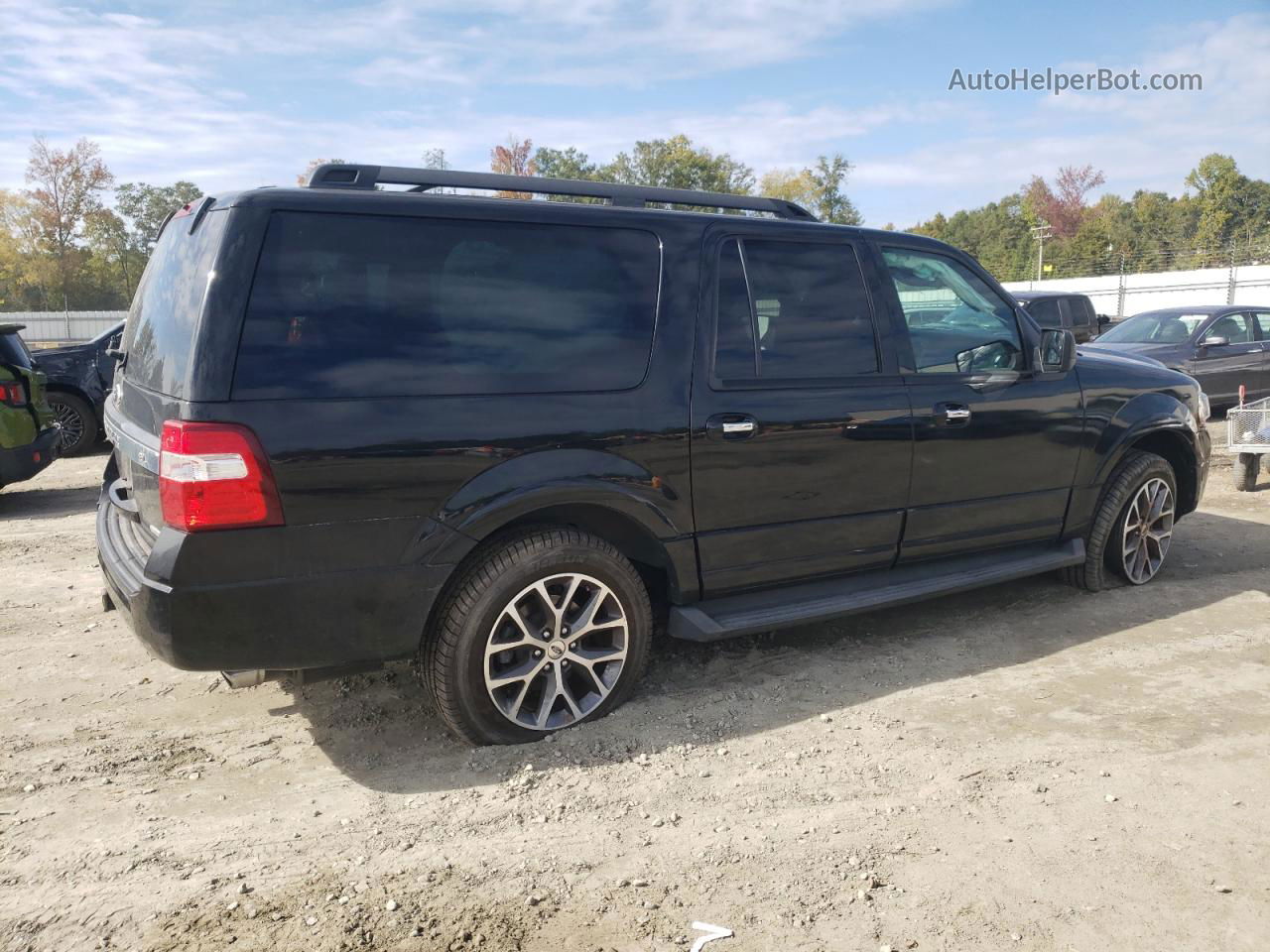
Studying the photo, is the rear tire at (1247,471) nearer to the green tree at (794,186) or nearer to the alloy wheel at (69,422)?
the alloy wheel at (69,422)

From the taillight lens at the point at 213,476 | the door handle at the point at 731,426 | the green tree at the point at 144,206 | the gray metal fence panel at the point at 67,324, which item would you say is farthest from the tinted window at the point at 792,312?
the green tree at the point at 144,206

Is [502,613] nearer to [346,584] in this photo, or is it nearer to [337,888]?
[346,584]

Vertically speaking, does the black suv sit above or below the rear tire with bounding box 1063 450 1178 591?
above

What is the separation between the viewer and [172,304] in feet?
11.1

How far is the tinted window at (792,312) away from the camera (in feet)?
13.0

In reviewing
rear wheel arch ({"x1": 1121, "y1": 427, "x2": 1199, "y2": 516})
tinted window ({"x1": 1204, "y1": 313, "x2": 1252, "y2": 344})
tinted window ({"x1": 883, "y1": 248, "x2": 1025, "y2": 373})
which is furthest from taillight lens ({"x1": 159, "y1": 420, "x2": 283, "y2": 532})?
tinted window ({"x1": 1204, "y1": 313, "x2": 1252, "y2": 344})

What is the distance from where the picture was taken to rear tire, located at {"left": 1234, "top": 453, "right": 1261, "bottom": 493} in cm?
878

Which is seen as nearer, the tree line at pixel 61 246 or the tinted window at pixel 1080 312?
the tinted window at pixel 1080 312

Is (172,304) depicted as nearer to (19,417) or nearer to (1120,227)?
(19,417)

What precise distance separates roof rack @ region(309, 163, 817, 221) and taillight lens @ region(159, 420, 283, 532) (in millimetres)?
1063

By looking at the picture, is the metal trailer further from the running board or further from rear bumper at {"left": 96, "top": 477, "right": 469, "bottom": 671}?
rear bumper at {"left": 96, "top": 477, "right": 469, "bottom": 671}

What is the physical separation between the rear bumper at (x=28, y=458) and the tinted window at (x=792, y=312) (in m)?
6.98

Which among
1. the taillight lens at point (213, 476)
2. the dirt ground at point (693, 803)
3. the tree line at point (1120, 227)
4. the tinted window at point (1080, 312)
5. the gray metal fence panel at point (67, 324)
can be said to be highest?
the tree line at point (1120, 227)

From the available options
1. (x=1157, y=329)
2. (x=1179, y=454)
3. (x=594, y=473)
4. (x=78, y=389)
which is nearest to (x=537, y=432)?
(x=594, y=473)
